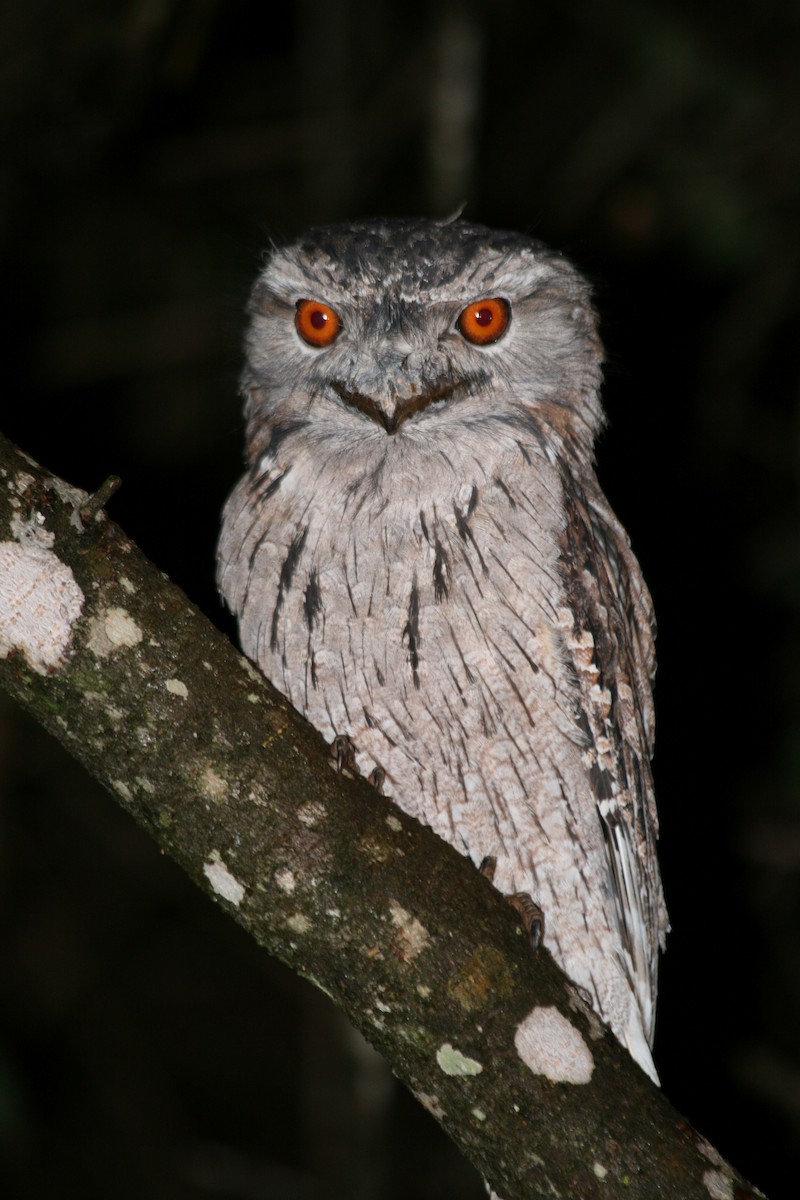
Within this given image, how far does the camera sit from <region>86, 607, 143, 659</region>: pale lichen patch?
1.59 meters

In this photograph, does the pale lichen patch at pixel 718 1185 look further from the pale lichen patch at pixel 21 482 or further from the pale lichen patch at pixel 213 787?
the pale lichen patch at pixel 21 482

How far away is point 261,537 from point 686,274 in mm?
3421

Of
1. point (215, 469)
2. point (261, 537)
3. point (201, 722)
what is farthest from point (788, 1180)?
point (215, 469)

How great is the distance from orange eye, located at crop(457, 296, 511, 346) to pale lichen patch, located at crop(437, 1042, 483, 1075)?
1.41m

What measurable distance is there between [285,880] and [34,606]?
531mm

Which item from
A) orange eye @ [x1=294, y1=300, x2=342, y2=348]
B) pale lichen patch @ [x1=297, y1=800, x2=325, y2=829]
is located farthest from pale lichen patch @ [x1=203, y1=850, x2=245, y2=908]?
orange eye @ [x1=294, y1=300, x2=342, y2=348]

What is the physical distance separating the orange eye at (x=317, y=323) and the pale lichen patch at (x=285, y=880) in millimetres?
1227

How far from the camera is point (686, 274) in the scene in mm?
5062

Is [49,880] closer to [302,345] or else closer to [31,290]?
[31,290]

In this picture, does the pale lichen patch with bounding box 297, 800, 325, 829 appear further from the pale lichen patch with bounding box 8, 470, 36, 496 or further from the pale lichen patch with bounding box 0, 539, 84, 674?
the pale lichen patch with bounding box 8, 470, 36, 496

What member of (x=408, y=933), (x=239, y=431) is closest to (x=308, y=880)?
(x=408, y=933)

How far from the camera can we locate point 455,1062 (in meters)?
1.60

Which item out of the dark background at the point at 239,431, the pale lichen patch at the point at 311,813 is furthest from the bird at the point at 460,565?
the dark background at the point at 239,431

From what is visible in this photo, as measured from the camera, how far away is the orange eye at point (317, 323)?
2386mm
